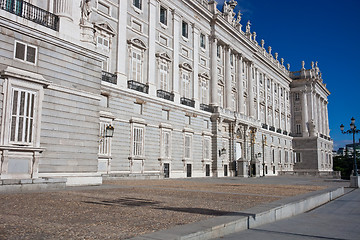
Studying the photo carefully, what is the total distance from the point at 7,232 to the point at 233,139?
1452 inches

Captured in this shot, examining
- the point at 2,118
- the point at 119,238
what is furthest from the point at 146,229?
the point at 2,118

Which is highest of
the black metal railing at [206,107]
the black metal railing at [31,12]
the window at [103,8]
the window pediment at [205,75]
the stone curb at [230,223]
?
the window at [103,8]

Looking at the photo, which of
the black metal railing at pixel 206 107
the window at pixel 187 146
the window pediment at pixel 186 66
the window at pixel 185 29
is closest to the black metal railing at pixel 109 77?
the window pediment at pixel 186 66

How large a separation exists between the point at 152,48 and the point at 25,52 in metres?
17.3

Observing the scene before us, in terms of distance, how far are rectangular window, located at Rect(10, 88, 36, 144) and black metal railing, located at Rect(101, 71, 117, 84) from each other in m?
11.0

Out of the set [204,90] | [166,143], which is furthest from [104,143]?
[204,90]

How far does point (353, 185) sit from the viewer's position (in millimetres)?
23984

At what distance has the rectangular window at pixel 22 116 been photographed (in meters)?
13.3

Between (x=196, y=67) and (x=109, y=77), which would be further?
(x=196, y=67)

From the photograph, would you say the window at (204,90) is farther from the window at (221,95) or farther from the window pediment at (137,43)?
the window pediment at (137,43)

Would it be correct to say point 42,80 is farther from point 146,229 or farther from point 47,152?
point 146,229

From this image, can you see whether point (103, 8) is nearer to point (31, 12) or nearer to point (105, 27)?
point (105, 27)

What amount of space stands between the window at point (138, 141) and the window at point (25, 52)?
522 inches

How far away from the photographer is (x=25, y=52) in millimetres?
13914
